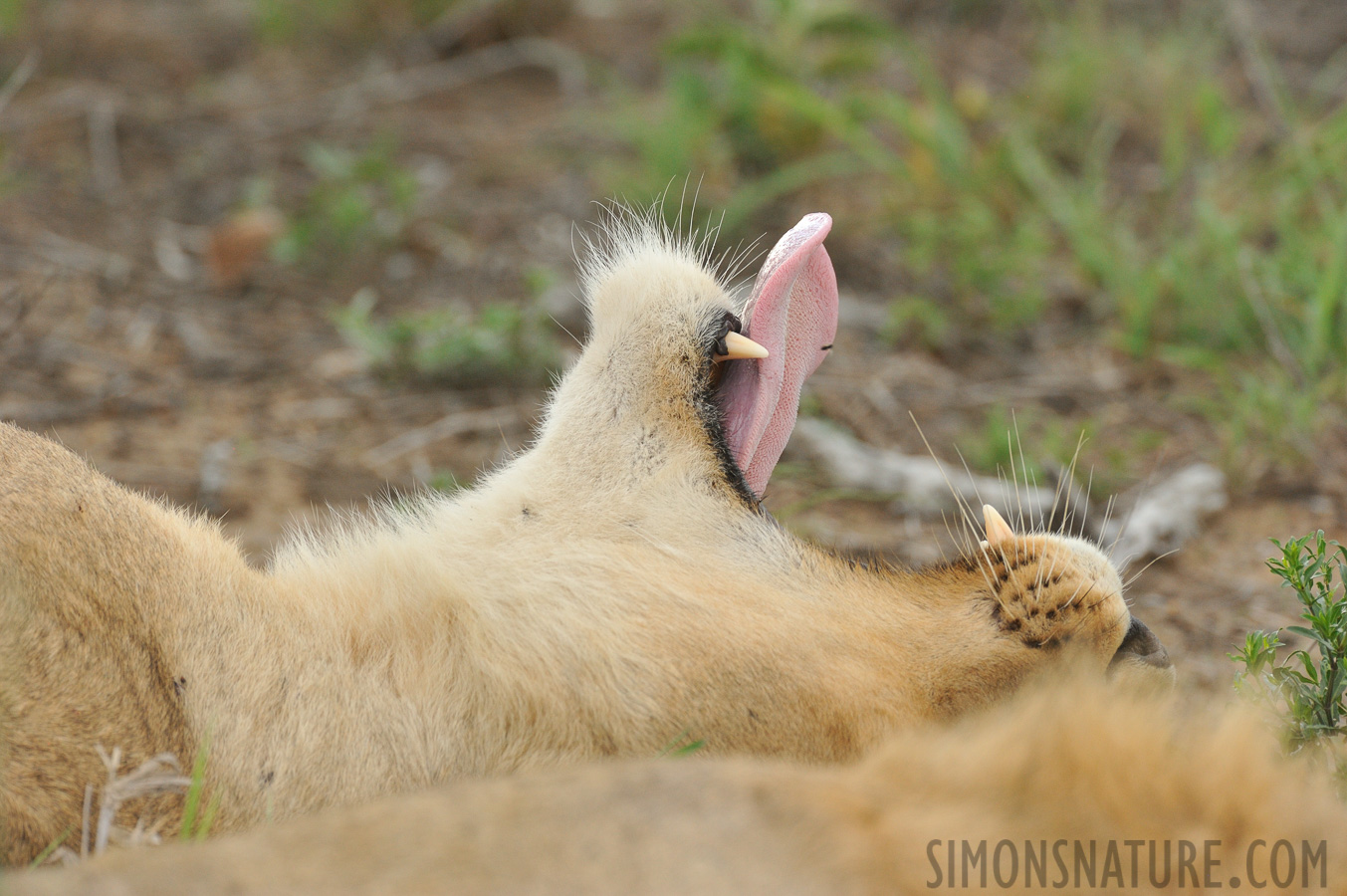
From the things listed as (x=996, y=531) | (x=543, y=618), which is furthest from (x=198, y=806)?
(x=996, y=531)

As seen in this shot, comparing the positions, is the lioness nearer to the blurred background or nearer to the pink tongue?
the pink tongue

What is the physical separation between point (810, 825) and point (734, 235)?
3.97 metres

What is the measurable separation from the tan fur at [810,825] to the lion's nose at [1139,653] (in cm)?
43

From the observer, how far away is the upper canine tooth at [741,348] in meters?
2.00

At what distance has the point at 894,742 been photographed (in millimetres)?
1435

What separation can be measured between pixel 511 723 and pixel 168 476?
2.11 m

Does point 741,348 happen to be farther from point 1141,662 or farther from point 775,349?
point 1141,662

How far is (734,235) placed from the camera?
16.4 ft

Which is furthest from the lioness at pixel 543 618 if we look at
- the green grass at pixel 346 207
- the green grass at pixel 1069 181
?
the green grass at pixel 346 207

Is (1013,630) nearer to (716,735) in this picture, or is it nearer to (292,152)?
(716,735)

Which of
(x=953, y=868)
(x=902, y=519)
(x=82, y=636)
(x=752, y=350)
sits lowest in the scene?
(x=953, y=868)

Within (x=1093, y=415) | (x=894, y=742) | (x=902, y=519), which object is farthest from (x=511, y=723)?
(x=1093, y=415)

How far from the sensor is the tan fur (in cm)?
115

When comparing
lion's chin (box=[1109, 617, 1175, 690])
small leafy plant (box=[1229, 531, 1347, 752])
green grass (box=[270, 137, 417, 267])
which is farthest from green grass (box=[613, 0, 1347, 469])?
lion's chin (box=[1109, 617, 1175, 690])
